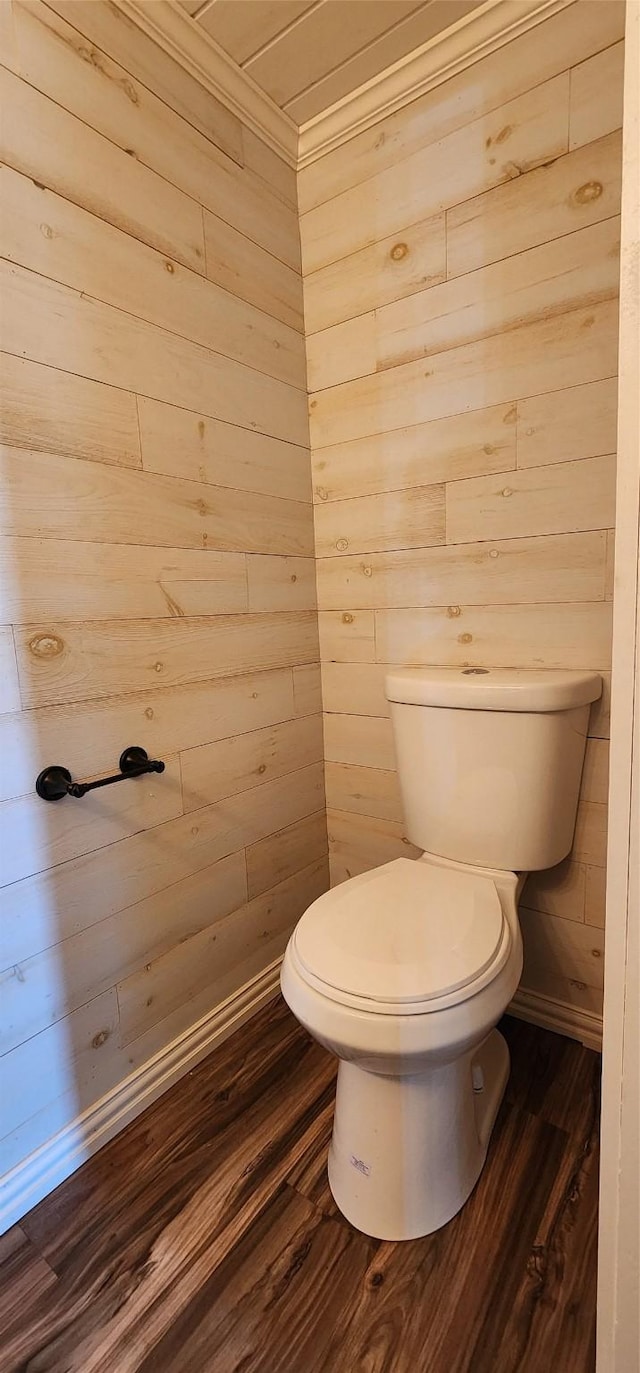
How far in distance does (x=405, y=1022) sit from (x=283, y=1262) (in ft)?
1.63

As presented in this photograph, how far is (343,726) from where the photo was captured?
5.29 ft

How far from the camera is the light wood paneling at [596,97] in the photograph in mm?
1032

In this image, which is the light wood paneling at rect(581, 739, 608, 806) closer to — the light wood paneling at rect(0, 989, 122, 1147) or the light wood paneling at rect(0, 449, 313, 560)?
the light wood paneling at rect(0, 449, 313, 560)

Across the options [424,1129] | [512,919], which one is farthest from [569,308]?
[424,1129]

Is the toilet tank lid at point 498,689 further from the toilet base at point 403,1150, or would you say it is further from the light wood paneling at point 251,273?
the light wood paneling at point 251,273

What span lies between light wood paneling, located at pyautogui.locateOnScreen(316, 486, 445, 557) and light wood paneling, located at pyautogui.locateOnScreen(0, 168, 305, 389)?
0.38 meters

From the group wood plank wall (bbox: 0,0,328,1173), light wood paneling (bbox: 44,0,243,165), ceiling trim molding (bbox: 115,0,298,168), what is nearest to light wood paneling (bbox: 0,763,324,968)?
wood plank wall (bbox: 0,0,328,1173)

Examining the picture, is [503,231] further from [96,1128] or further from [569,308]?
[96,1128]

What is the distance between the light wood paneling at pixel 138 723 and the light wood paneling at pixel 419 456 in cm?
53

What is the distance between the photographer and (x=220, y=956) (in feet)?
4.52

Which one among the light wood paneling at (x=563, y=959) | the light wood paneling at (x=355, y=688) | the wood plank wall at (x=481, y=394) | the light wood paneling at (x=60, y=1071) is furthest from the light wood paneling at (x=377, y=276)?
the light wood paneling at (x=60, y=1071)

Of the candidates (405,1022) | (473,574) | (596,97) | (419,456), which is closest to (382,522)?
(419,456)

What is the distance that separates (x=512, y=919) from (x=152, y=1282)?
0.82 m

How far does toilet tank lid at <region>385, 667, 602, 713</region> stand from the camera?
42.4 inches
